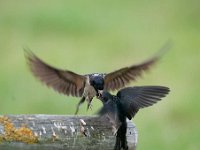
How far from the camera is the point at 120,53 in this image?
1270cm

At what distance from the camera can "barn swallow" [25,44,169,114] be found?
4.51 metres

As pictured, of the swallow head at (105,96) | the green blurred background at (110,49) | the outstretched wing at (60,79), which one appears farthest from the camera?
the green blurred background at (110,49)

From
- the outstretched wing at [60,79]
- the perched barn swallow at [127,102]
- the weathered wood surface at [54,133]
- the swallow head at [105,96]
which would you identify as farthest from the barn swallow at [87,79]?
the weathered wood surface at [54,133]

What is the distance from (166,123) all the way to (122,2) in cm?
741

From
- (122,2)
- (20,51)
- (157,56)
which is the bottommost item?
(157,56)

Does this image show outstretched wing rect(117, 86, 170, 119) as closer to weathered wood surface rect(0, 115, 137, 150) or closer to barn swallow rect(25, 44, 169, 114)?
weathered wood surface rect(0, 115, 137, 150)

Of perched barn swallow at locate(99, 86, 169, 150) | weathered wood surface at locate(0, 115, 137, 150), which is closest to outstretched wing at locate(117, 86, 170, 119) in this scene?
perched barn swallow at locate(99, 86, 169, 150)

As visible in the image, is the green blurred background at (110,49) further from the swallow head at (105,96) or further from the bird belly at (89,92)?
the swallow head at (105,96)

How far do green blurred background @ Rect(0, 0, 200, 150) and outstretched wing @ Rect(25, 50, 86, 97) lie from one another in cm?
Answer: 279

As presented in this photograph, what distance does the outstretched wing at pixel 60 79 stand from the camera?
4480 millimetres

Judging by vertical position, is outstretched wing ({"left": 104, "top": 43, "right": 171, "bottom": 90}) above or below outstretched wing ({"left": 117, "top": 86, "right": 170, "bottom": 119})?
above

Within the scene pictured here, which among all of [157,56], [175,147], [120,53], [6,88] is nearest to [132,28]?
[120,53]

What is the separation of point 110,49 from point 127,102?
8.95 m

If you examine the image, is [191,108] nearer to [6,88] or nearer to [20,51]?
[6,88]
